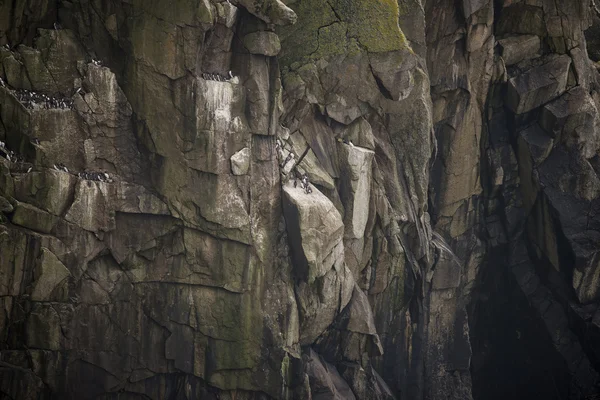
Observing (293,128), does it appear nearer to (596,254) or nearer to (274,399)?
(274,399)

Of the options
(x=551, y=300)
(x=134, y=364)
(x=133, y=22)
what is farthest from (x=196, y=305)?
(x=551, y=300)

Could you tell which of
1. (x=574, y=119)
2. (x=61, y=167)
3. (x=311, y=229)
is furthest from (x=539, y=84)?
(x=61, y=167)

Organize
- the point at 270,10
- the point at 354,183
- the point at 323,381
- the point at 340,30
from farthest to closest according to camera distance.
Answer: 1. the point at 354,183
2. the point at 340,30
3. the point at 323,381
4. the point at 270,10

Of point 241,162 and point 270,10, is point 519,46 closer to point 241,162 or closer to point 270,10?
point 270,10

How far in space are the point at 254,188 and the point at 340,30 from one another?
926cm

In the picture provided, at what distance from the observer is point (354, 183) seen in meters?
41.2

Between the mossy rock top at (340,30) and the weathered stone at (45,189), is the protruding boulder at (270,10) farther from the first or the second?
the weathered stone at (45,189)

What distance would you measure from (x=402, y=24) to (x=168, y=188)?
15880mm

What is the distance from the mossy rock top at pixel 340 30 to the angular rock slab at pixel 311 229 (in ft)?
22.7

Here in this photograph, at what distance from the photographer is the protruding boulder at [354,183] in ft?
135

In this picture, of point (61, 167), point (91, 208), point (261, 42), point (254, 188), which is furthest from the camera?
point (254, 188)

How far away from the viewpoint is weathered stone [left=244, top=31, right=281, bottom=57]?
37.3 m

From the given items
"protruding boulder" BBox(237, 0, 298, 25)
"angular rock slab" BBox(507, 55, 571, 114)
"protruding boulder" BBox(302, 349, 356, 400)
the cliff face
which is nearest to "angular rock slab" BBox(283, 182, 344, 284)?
the cliff face

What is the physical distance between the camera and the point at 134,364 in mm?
38312
